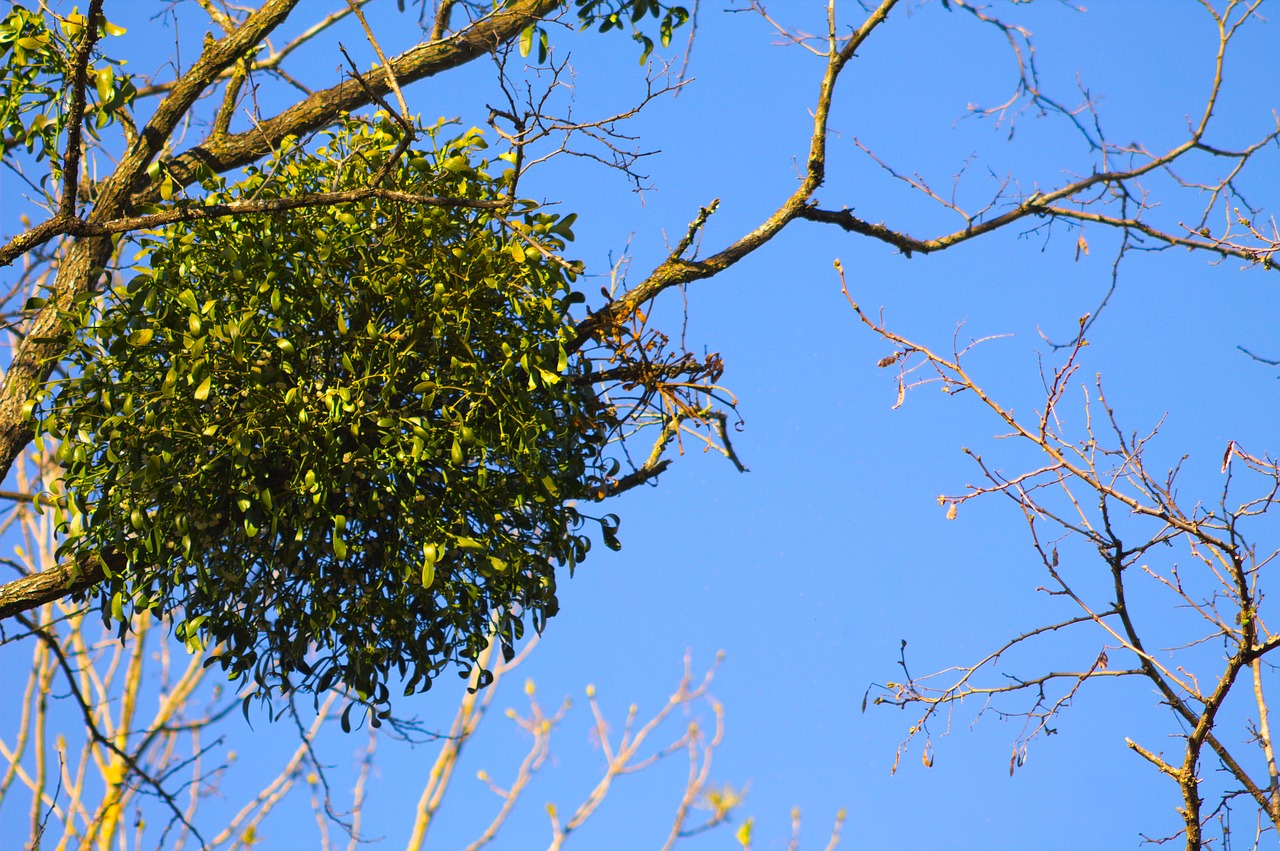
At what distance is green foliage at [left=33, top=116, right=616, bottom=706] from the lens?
2.06 metres

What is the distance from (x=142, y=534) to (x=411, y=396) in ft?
1.73

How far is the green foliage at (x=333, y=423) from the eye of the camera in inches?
81.2

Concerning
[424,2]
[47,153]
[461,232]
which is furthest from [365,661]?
[424,2]

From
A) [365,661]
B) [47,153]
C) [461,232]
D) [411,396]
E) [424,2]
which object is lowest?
[365,661]

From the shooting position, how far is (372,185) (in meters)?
1.91

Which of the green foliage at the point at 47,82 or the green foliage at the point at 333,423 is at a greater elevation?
the green foliage at the point at 47,82

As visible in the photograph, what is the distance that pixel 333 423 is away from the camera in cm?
203

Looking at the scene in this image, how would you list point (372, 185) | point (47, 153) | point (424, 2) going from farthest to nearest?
point (424, 2)
point (47, 153)
point (372, 185)

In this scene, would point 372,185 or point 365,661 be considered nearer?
point 372,185

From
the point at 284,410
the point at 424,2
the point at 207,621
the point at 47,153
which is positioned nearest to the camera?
the point at 284,410

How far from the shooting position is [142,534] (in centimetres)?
211

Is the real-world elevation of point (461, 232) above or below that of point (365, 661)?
above

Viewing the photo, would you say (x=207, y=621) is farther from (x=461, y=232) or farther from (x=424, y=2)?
(x=424, y=2)

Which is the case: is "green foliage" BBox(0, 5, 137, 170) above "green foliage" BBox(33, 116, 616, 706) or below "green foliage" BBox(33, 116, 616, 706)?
above
